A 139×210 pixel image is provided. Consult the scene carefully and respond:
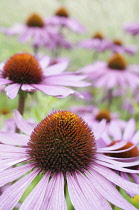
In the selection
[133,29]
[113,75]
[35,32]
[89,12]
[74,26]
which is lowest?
[113,75]

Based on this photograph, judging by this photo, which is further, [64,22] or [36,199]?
[64,22]

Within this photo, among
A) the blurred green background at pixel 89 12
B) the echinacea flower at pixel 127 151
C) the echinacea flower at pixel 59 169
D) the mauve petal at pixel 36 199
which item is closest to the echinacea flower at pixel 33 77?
the echinacea flower at pixel 59 169

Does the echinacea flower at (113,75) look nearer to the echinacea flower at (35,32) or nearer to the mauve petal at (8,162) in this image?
the echinacea flower at (35,32)

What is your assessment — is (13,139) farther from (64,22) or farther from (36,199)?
(64,22)

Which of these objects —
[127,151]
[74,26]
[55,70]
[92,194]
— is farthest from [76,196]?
[74,26]

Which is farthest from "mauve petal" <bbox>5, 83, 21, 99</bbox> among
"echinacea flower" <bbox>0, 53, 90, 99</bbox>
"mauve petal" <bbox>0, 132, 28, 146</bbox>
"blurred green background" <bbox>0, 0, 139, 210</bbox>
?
"blurred green background" <bbox>0, 0, 139, 210</bbox>

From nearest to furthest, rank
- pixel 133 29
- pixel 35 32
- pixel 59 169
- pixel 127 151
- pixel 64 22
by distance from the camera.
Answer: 1. pixel 59 169
2. pixel 127 151
3. pixel 35 32
4. pixel 64 22
5. pixel 133 29

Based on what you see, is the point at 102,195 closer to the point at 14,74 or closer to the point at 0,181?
the point at 0,181

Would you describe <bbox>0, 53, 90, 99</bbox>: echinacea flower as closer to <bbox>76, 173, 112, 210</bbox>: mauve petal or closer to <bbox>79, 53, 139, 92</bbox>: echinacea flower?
<bbox>76, 173, 112, 210</bbox>: mauve petal
